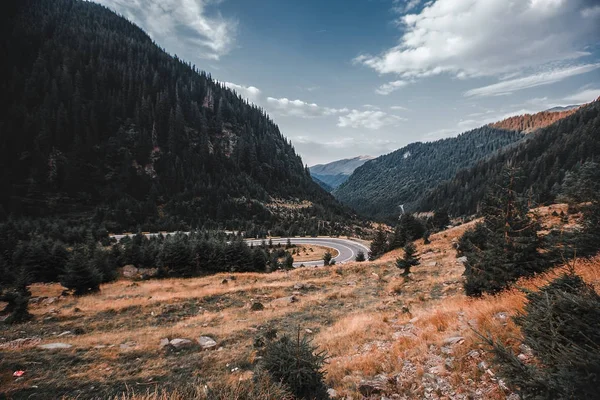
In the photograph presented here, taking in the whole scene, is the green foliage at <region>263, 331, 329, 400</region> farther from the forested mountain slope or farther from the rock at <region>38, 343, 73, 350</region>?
the forested mountain slope

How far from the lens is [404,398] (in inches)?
229

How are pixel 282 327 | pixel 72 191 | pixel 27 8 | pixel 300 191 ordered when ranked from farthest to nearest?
pixel 300 191
pixel 27 8
pixel 72 191
pixel 282 327

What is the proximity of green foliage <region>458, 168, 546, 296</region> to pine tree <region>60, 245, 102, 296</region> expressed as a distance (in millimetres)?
29455

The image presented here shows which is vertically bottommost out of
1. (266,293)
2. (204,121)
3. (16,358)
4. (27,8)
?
(266,293)

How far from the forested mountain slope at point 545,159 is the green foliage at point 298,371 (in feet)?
443

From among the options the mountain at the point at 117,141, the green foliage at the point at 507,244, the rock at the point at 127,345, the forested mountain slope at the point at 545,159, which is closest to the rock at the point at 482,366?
the green foliage at the point at 507,244

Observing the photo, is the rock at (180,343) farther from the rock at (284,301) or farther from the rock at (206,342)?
the rock at (284,301)

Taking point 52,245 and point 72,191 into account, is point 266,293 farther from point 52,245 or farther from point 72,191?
point 72,191

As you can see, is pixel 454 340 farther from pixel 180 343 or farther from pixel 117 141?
pixel 117 141

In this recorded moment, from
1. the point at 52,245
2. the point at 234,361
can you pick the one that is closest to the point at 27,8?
the point at 52,245

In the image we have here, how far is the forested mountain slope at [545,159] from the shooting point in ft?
419

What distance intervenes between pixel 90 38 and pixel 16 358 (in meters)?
206

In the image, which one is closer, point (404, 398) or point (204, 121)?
point (404, 398)

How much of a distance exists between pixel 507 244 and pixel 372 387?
955 centimetres
